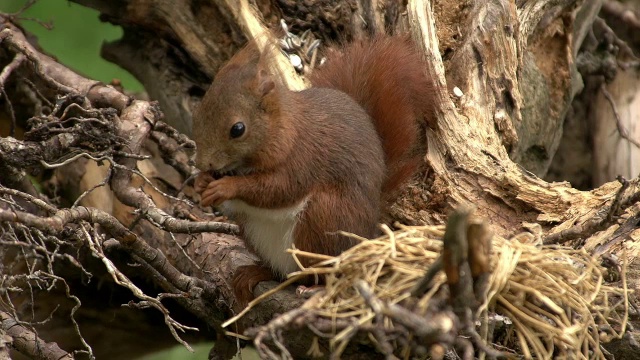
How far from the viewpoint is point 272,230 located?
2047 mm

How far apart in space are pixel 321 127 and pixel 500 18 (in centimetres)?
87

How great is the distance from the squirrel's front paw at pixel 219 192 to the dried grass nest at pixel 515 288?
0.41m

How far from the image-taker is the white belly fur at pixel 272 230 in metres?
1.99

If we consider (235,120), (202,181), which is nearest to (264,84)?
(235,120)

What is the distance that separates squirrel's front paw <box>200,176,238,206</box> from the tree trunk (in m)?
0.24

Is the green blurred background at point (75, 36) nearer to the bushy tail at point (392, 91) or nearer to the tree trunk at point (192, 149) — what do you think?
the tree trunk at point (192, 149)

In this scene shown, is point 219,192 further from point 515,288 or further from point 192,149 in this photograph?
point 192,149

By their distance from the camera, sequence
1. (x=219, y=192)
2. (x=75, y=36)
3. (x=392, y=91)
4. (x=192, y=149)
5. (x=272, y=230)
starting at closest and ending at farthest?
(x=219, y=192) < (x=272, y=230) < (x=392, y=91) < (x=192, y=149) < (x=75, y=36)

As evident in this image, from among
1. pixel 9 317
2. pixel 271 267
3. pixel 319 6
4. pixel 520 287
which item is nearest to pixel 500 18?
pixel 319 6

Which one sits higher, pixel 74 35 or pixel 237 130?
pixel 74 35

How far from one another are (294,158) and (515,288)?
675 mm

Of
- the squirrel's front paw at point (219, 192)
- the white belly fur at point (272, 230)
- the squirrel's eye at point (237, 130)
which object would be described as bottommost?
the white belly fur at point (272, 230)

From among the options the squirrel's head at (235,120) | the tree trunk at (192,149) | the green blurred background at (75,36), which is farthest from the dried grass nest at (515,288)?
the green blurred background at (75,36)

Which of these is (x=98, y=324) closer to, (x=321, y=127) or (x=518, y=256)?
(x=321, y=127)
